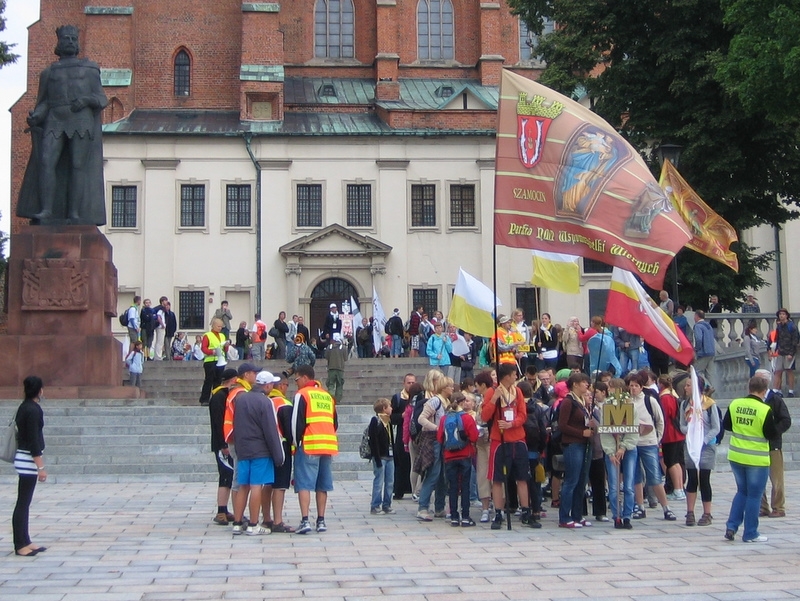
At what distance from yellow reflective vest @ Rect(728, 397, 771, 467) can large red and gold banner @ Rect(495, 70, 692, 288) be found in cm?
178

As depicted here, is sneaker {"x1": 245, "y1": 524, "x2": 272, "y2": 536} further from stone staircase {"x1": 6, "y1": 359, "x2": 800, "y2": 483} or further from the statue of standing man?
the statue of standing man

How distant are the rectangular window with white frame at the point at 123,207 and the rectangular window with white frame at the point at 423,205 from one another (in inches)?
435

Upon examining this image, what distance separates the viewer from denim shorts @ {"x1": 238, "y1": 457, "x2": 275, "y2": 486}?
1148 centimetres

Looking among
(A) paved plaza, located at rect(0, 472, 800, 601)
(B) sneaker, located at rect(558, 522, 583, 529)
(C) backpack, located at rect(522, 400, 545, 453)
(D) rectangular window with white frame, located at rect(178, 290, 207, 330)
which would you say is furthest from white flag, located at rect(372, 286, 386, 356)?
(B) sneaker, located at rect(558, 522, 583, 529)

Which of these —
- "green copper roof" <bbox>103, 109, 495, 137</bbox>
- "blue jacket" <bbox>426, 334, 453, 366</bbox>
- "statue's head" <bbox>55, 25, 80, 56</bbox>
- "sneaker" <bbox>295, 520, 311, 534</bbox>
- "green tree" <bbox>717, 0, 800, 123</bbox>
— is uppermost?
"green copper roof" <bbox>103, 109, 495, 137</bbox>

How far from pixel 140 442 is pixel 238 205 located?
89.3 feet

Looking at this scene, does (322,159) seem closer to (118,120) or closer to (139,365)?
(118,120)

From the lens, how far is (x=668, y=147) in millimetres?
21094

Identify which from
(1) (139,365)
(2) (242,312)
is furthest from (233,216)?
(1) (139,365)

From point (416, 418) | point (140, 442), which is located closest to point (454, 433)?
point (416, 418)

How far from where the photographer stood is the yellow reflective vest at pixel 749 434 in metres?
10.5

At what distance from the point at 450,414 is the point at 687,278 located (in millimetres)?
18476

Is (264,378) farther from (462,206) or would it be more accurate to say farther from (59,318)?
(462,206)

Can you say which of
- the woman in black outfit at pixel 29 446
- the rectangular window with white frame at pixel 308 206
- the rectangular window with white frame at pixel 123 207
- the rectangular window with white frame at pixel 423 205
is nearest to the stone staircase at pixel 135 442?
the woman in black outfit at pixel 29 446
